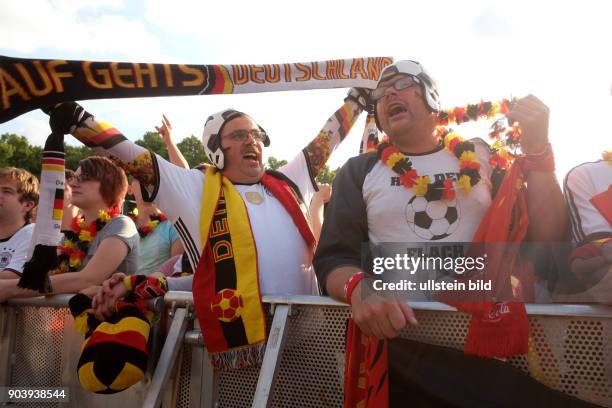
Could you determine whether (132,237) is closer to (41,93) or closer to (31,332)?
(31,332)

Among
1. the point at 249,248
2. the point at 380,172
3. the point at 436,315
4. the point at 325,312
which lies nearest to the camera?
the point at 436,315

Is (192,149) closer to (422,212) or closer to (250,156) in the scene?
(250,156)

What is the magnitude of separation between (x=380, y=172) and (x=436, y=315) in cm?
73

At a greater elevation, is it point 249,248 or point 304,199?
point 304,199

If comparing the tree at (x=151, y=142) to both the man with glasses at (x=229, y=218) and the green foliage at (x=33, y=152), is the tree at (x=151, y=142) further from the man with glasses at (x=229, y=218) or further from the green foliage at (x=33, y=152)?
the man with glasses at (x=229, y=218)

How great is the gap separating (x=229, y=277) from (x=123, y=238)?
3.43 ft

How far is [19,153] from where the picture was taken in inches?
1613

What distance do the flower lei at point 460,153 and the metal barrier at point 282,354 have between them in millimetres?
580

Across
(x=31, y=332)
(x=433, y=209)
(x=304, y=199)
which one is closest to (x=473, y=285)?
(x=433, y=209)

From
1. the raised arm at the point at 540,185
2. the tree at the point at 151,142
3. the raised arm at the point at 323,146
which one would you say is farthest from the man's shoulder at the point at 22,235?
the tree at the point at 151,142

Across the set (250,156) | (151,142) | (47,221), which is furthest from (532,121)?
(151,142)

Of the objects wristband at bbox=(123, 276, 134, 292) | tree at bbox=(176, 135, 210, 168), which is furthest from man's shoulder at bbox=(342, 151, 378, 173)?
tree at bbox=(176, 135, 210, 168)

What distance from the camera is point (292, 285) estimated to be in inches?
107

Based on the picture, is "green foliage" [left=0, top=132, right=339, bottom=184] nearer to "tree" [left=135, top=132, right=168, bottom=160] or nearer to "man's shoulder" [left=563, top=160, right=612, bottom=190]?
"tree" [left=135, top=132, right=168, bottom=160]
